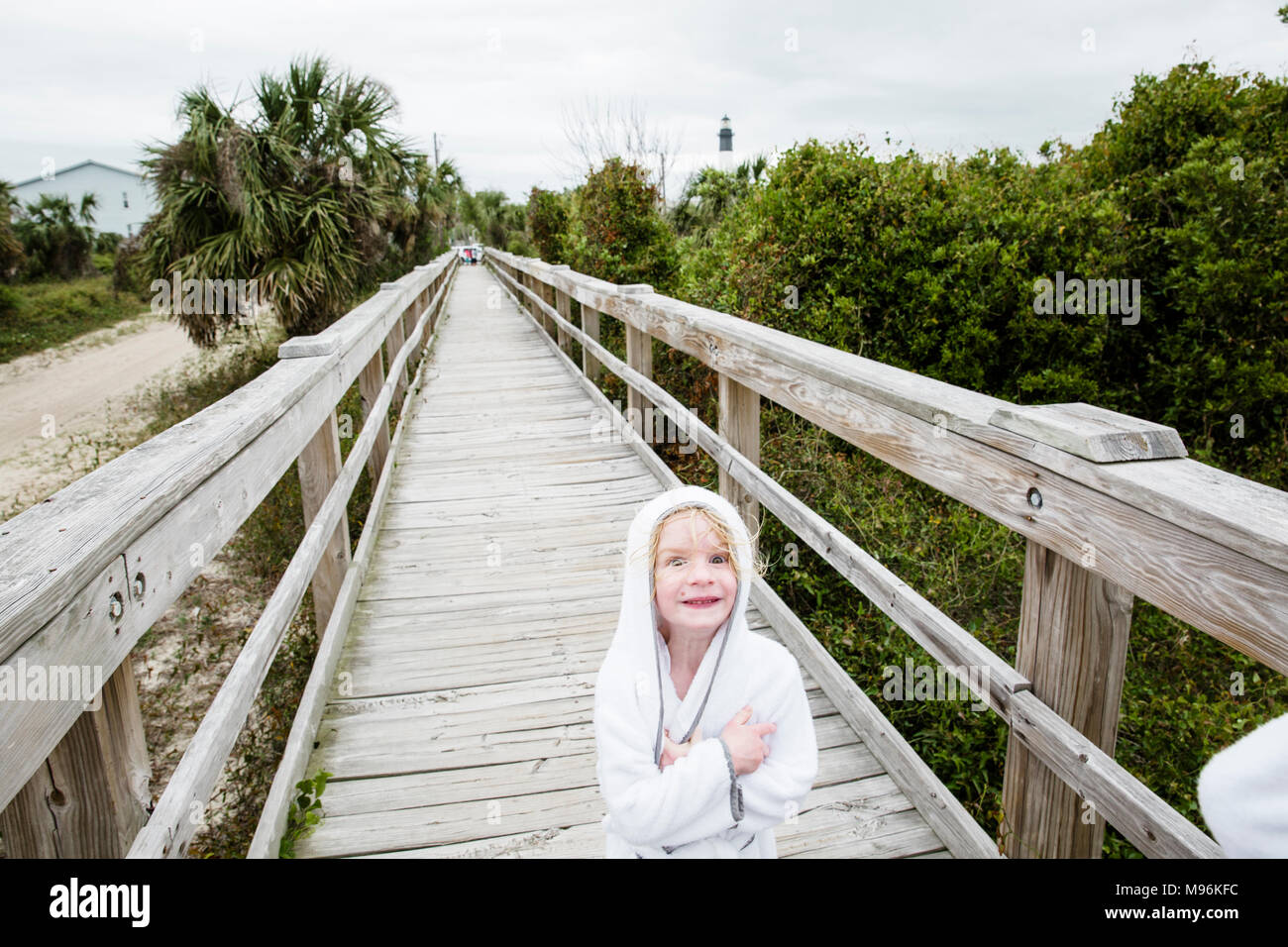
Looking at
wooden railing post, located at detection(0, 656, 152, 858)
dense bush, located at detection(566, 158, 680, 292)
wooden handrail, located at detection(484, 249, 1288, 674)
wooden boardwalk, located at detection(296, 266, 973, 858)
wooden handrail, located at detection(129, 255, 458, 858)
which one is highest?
dense bush, located at detection(566, 158, 680, 292)

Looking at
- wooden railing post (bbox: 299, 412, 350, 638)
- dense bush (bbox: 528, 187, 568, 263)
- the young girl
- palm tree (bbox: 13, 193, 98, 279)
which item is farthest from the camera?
palm tree (bbox: 13, 193, 98, 279)

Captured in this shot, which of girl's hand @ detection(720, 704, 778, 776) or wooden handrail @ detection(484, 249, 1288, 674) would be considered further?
girl's hand @ detection(720, 704, 778, 776)

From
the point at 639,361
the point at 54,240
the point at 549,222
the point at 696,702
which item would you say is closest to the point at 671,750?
the point at 696,702

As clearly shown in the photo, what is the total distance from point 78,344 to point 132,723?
76.3ft

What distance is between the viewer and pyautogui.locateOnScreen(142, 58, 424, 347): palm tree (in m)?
11.4

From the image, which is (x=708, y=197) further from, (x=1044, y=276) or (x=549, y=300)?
(x=1044, y=276)

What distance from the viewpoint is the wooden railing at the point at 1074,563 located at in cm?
112

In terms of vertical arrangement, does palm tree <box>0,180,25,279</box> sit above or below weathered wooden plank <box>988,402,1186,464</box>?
above

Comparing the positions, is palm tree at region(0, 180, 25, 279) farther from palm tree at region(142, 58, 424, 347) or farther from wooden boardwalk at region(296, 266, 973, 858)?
wooden boardwalk at region(296, 266, 973, 858)

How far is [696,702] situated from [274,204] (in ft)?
38.3

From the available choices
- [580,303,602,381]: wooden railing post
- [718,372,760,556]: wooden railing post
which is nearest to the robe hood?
[718,372,760,556]: wooden railing post

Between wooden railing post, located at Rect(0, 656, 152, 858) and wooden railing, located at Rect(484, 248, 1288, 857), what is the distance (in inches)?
56.6

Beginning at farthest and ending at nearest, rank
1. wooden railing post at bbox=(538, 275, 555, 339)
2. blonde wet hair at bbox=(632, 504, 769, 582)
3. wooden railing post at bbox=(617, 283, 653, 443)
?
wooden railing post at bbox=(538, 275, 555, 339) < wooden railing post at bbox=(617, 283, 653, 443) < blonde wet hair at bbox=(632, 504, 769, 582)
